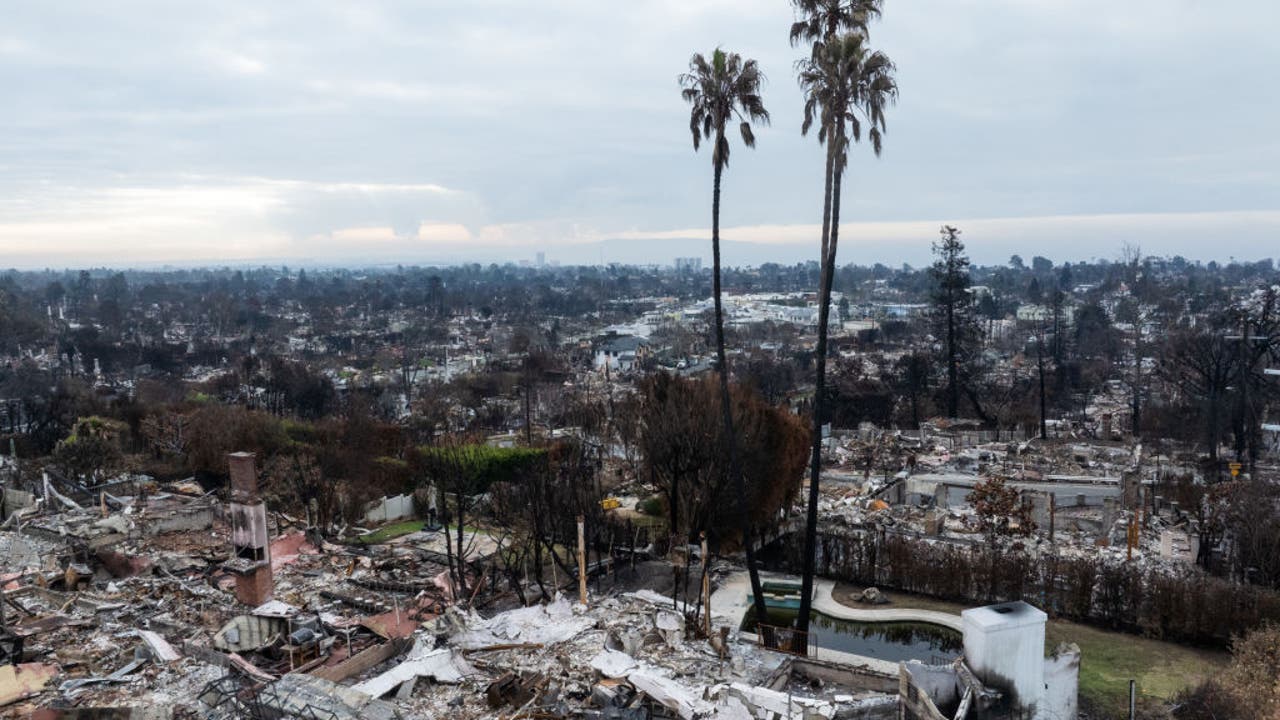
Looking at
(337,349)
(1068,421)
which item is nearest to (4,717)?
(1068,421)

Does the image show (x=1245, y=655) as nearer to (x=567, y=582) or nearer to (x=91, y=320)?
(x=567, y=582)

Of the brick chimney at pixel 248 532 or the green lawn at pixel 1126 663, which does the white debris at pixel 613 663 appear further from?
the green lawn at pixel 1126 663

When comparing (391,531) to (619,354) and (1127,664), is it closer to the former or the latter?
(1127,664)

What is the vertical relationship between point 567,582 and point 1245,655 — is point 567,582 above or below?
below

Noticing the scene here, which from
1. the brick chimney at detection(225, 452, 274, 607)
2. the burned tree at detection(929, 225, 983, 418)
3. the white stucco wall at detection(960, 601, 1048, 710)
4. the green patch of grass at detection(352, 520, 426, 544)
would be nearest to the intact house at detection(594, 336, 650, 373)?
the burned tree at detection(929, 225, 983, 418)

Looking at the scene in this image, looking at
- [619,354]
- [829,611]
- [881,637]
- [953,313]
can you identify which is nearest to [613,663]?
[881,637]

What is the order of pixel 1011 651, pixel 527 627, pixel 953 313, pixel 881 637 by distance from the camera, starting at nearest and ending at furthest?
pixel 1011 651 → pixel 527 627 → pixel 881 637 → pixel 953 313

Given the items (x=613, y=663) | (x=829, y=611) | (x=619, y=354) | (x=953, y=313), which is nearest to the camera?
(x=613, y=663)
